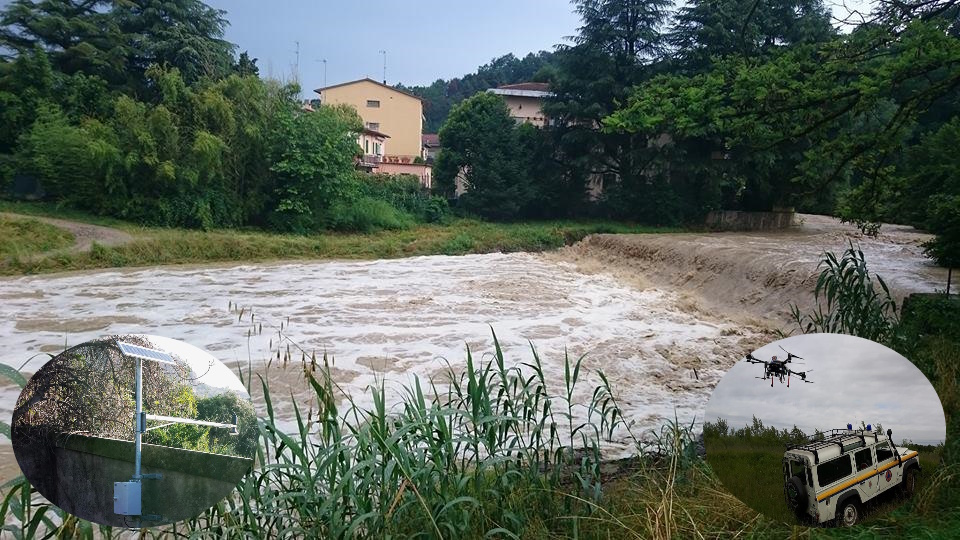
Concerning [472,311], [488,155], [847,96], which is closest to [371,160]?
[488,155]

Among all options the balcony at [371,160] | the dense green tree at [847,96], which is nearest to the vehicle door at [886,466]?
the dense green tree at [847,96]

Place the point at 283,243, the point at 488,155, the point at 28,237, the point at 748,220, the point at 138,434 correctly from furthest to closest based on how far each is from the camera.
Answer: the point at 488,155 → the point at 748,220 → the point at 283,243 → the point at 28,237 → the point at 138,434

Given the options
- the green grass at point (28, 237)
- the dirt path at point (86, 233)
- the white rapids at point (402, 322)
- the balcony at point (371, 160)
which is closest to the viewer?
the white rapids at point (402, 322)

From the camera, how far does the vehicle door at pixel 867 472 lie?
142cm

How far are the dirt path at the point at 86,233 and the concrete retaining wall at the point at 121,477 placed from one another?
16363mm

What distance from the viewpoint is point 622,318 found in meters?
11.3

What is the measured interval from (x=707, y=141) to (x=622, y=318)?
14.4 m

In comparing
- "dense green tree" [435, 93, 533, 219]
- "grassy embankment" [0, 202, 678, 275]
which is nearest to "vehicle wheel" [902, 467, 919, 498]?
"grassy embankment" [0, 202, 678, 275]

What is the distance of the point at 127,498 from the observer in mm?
1229

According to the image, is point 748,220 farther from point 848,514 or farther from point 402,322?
point 848,514

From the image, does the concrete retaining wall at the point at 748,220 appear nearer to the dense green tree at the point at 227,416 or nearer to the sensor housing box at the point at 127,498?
the dense green tree at the point at 227,416

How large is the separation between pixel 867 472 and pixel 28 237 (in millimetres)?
17641

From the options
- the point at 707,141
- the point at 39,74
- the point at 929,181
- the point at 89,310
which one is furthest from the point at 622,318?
the point at 39,74

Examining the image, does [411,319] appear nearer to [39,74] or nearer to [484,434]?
[484,434]
